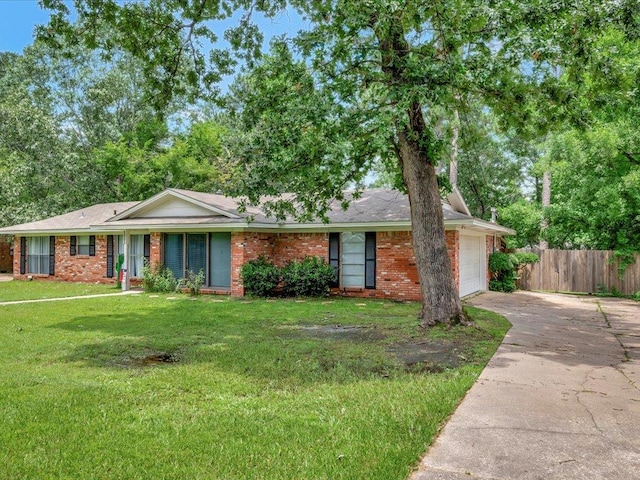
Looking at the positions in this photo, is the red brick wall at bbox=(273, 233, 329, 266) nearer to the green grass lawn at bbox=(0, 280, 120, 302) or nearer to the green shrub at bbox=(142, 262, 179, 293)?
the green shrub at bbox=(142, 262, 179, 293)

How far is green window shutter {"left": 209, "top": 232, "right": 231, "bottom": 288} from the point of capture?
15734 mm

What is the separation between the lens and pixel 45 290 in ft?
53.5

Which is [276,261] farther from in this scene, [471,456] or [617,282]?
[471,456]

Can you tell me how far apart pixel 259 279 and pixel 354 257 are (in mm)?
3037

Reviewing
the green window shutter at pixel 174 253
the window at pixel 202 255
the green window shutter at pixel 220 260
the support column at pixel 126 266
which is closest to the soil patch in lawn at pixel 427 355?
the green window shutter at pixel 220 260

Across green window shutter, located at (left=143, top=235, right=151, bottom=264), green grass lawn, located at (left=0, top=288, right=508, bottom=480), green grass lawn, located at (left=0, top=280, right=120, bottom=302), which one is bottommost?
green grass lawn, located at (left=0, top=280, right=120, bottom=302)

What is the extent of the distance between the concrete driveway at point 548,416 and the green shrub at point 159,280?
1134 centimetres

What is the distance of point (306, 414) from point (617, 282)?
1589 cm

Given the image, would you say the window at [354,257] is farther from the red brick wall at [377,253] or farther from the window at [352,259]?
the red brick wall at [377,253]

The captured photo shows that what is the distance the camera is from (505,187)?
90.5 feet

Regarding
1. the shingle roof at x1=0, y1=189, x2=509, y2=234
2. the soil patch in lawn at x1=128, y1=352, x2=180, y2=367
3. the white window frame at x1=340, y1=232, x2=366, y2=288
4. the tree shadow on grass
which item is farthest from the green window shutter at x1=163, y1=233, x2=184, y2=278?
the soil patch in lawn at x1=128, y1=352, x2=180, y2=367

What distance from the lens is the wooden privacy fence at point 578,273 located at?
53.5 ft

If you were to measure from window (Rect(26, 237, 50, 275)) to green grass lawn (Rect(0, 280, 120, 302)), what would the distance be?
0.90m

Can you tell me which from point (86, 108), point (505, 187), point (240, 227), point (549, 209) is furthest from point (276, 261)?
point (86, 108)
